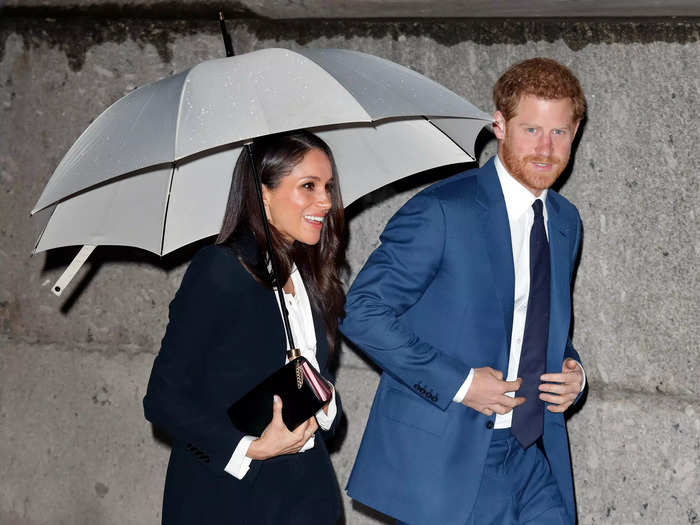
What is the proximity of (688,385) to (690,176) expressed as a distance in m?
0.87

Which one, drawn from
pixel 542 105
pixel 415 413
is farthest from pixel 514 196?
pixel 415 413

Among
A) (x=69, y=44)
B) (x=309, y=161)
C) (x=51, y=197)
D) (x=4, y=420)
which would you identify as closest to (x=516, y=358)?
(x=309, y=161)

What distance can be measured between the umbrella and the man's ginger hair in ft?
0.37

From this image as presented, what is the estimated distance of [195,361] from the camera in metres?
3.29

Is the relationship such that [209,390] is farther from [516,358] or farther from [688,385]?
[688,385]

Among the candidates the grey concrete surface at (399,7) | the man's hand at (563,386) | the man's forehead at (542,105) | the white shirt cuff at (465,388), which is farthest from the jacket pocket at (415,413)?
the grey concrete surface at (399,7)

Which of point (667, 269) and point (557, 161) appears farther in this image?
point (667, 269)

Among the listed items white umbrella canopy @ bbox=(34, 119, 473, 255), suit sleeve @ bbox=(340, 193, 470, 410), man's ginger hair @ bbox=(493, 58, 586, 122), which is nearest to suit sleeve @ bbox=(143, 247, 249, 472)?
white umbrella canopy @ bbox=(34, 119, 473, 255)

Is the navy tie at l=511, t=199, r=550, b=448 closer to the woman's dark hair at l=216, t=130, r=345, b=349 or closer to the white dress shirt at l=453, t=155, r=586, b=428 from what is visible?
the white dress shirt at l=453, t=155, r=586, b=428

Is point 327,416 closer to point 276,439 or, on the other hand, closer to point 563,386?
point 276,439

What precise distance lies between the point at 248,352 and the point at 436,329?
67 cm

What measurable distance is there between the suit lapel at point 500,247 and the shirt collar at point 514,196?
0.06m

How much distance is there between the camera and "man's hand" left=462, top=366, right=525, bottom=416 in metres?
3.53

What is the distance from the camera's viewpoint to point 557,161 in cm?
362
